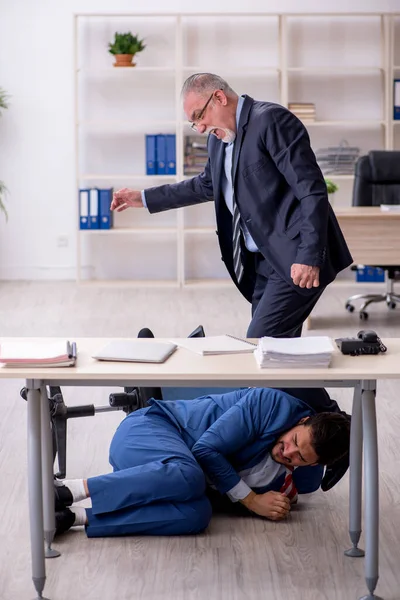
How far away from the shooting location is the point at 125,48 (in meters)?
7.39

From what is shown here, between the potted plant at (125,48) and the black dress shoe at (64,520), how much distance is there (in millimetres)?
5119

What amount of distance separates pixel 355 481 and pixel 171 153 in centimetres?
501

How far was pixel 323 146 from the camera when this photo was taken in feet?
25.5

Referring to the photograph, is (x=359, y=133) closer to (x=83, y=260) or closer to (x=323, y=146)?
(x=323, y=146)

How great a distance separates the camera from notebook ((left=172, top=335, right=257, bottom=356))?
2744 millimetres

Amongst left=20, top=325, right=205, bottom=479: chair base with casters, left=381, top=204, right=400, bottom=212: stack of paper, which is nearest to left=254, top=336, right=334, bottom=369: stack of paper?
left=20, top=325, right=205, bottom=479: chair base with casters

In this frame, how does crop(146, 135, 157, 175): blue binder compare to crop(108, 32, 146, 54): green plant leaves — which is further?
crop(146, 135, 157, 175): blue binder

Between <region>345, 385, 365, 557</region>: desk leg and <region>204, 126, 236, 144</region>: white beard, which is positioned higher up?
<region>204, 126, 236, 144</region>: white beard

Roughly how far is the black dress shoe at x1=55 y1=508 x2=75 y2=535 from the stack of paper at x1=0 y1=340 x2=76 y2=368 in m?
0.54

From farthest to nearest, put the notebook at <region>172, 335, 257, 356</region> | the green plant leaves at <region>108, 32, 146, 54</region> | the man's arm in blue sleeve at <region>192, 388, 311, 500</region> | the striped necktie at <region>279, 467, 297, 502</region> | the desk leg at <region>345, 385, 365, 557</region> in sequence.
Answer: the green plant leaves at <region>108, 32, 146, 54</region>, the striped necktie at <region>279, 467, 297, 502</region>, the man's arm in blue sleeve at <region>192, 388, 311, 500</region>, the desk leg at <region>345, 385, 365, 557</region>, the notebook at <region>172, 335, 257, 356</region>

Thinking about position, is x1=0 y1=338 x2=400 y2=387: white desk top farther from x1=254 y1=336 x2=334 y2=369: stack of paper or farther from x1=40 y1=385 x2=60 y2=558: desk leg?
x1=40 y1=385 x2=60 y2=558: desk leg

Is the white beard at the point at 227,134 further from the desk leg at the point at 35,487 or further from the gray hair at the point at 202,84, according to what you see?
the desk leg at the point at 35,487

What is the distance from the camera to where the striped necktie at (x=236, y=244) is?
3.37 meters

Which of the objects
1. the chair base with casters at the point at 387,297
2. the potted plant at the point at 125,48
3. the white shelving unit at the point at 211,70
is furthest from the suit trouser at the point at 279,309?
the potted plant at the point at 125,48
